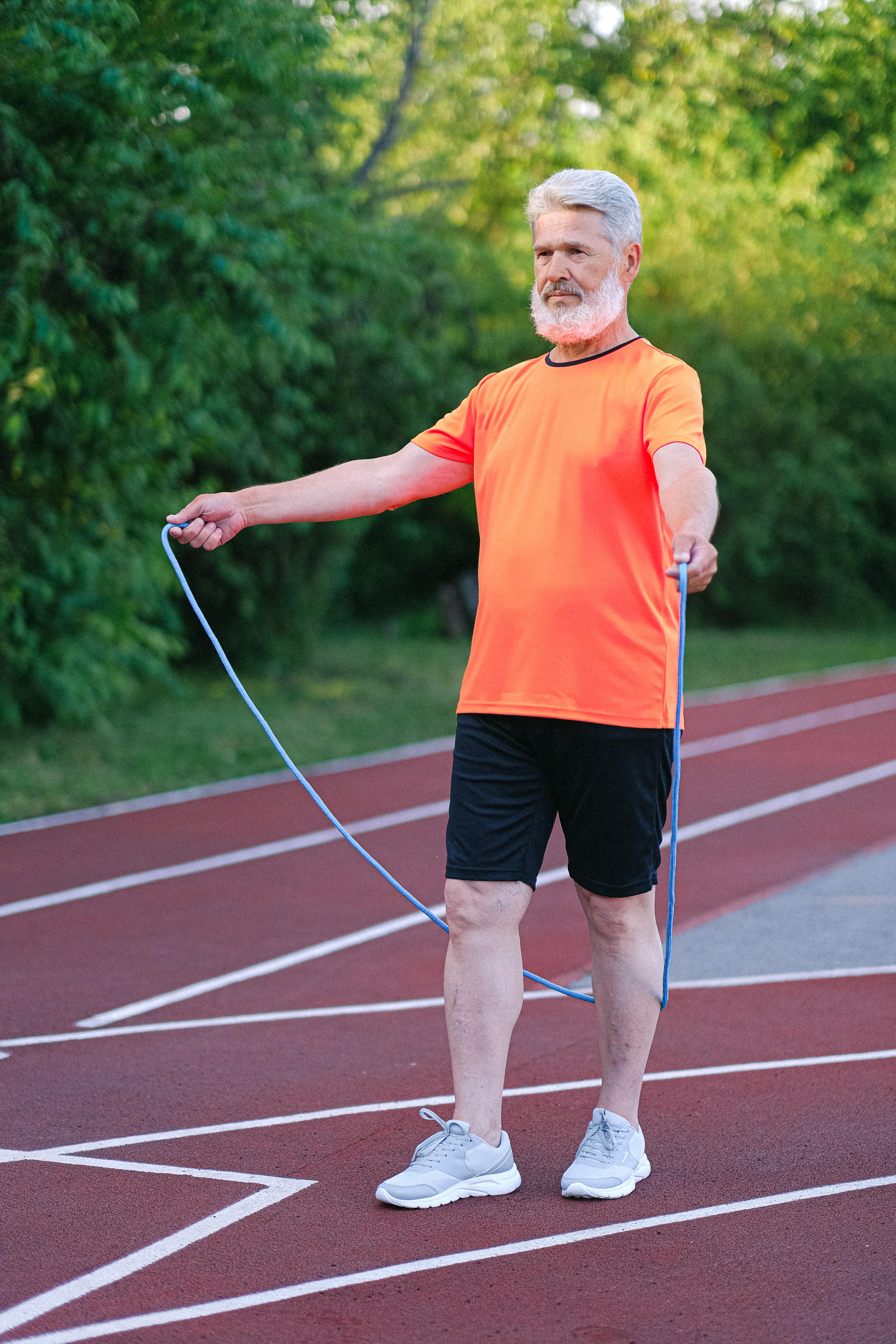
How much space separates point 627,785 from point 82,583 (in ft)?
30.3

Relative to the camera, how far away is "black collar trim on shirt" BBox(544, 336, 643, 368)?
337cm

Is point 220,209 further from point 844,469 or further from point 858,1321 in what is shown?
point 844,469

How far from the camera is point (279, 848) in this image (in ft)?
28.0

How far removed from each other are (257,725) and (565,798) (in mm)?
10746

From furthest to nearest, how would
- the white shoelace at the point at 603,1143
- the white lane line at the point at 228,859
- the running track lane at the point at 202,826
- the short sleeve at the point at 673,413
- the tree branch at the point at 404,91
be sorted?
the tree branch at the point at 404,91 → the running track lane at the point at 202,826 → the white lane line at the point at 228,859 → the white shoelace at the point at 603,1143 → the short sleeve at the point at 673,413

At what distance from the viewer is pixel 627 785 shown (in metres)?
3.33

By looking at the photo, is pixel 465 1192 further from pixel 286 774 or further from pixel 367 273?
pixel 367 273

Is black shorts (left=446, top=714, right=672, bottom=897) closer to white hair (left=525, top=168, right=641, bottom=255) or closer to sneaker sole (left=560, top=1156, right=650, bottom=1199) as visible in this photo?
sneaker sole (left=560, top=1156, right=650, bottom=1199)

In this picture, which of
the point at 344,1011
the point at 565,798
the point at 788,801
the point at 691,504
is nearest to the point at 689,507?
the point at 691,504

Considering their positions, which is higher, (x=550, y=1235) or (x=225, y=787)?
(x=550, y=1235)

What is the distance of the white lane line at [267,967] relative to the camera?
17.5 ft

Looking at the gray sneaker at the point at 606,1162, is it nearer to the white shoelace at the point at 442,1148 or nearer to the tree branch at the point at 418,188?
the white shoelace at the point at 442,1148

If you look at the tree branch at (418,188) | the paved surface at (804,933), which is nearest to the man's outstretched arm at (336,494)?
the paved surface at (804,933)

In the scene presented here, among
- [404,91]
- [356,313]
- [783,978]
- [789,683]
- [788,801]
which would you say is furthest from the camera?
[404,91]
